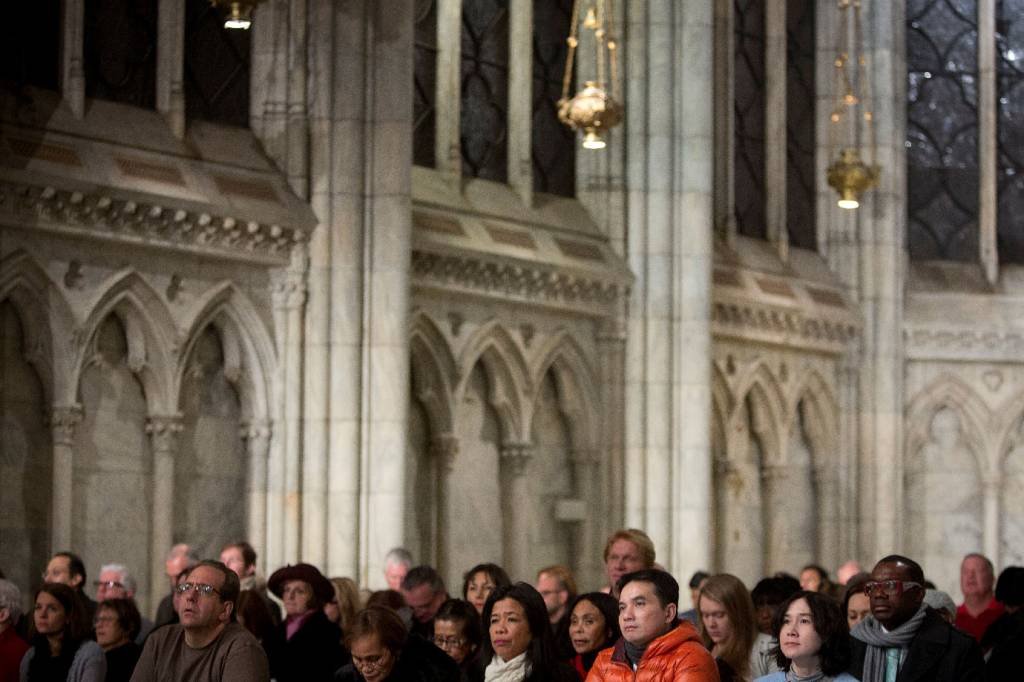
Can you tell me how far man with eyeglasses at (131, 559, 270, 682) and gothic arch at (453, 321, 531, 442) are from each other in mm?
10934

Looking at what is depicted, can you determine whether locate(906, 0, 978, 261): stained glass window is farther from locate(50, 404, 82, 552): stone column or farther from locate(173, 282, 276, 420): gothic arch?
locate(50, 404, 82, 552): stone column

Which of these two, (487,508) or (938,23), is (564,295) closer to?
(487,508)

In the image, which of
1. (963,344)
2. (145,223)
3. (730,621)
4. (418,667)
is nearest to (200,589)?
(418,667)

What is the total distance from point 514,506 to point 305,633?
9.27m

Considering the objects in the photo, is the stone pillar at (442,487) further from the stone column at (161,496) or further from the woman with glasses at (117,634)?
the woman with glasses at (117,634)

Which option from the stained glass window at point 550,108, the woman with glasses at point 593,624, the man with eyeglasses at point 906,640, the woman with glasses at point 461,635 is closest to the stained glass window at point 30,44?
the stained glass window at point 550,108

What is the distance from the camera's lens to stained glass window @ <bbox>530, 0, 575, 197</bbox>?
21.4 meters

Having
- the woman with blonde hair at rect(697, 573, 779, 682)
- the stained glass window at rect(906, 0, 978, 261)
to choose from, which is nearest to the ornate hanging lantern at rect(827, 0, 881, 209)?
the stained glass window at rect(906, 0, 978, 261)

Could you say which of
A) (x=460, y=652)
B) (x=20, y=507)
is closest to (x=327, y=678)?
(x=460, y=652)

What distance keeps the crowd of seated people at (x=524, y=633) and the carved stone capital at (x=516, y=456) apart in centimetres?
750

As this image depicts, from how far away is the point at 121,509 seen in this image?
16.3m

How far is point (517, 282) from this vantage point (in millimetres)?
19781

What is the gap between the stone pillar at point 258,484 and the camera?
17062mm

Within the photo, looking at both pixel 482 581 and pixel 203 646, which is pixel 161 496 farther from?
pixel 203 646
